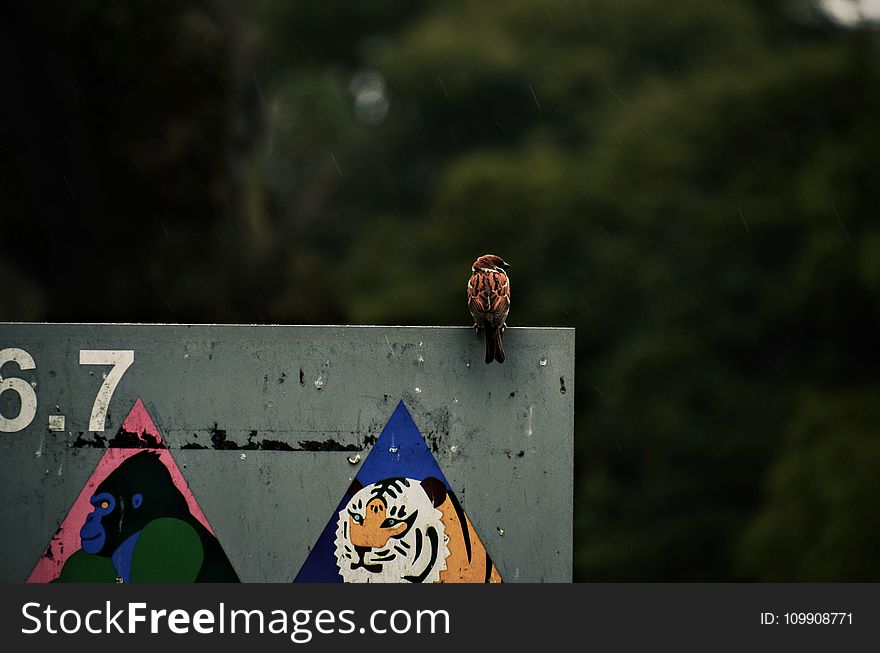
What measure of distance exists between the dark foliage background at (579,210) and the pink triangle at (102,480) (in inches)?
237

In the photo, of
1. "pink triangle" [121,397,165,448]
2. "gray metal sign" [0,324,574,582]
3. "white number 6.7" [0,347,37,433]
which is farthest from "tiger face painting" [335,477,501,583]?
"white number 6.7" [0,347,37,433]

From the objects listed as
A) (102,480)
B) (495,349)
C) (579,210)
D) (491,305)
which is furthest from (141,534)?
(579,210)

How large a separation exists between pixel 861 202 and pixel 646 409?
3.51 metres

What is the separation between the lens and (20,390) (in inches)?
123

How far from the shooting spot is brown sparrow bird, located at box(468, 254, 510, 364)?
311 centimetres

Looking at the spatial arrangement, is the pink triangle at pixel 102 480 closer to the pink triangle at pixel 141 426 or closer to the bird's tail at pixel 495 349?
the pink triangle at pixel 141 426

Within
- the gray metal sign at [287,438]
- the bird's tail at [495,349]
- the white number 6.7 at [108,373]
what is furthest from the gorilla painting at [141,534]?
the bird's tail at [495,349]

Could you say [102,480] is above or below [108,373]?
below

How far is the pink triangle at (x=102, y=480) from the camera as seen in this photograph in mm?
3076

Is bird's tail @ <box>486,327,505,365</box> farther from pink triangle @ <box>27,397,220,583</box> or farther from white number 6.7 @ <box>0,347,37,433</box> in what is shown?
white number 6.7 @ <box>0,347,37,433</box>

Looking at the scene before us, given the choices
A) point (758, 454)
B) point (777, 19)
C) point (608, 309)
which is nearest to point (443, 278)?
point (608, 309)

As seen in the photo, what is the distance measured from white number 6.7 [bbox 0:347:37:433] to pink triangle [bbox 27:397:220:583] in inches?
8.3

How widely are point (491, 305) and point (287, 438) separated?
30.6 inches

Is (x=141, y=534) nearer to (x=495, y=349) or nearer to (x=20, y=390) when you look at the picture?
(x=20, y=390)
